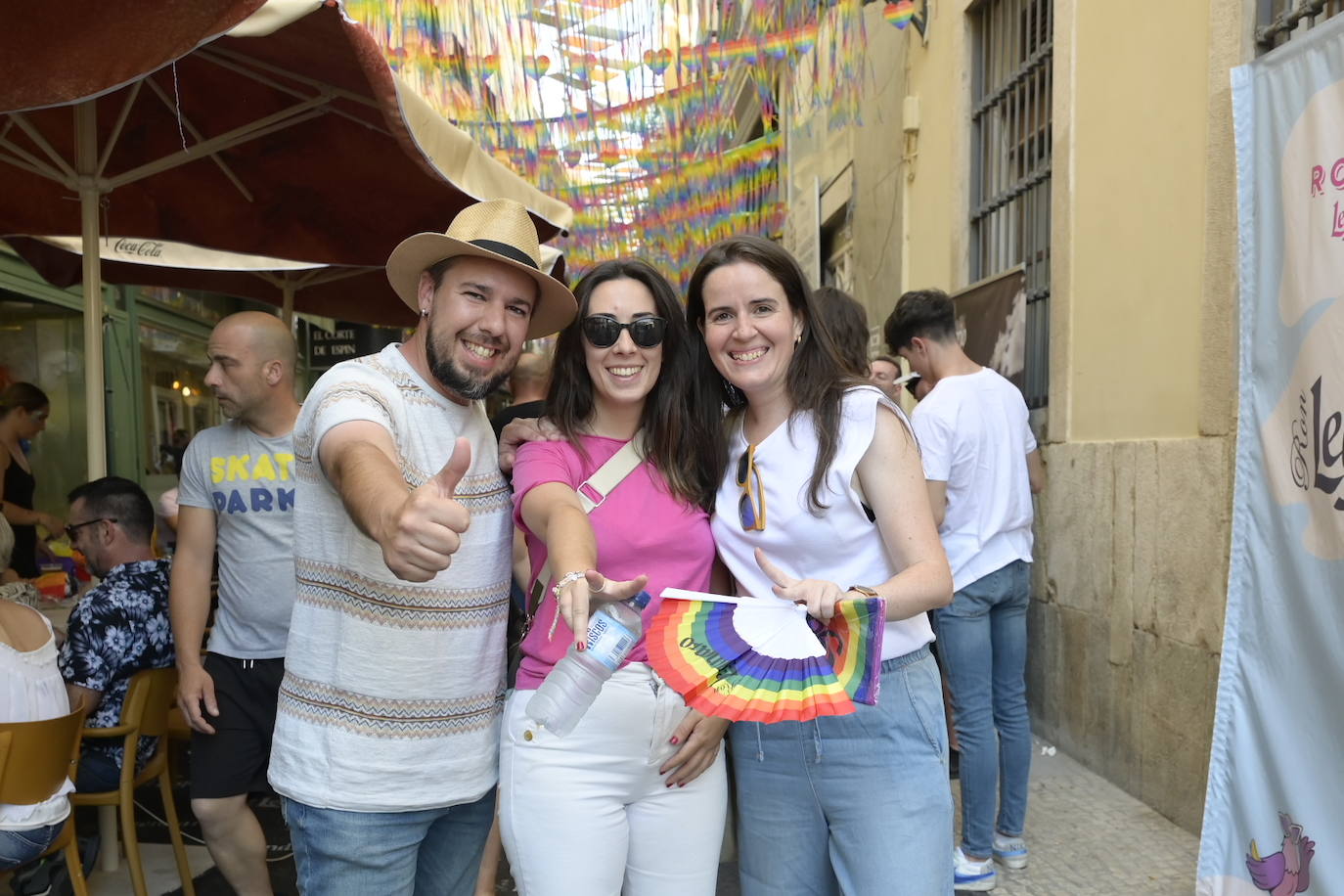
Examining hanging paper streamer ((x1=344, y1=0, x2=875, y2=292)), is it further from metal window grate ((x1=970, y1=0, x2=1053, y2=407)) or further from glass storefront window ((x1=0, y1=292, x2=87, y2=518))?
glass storefront window ((x1=0, y1=292, x2=87, y2=518))

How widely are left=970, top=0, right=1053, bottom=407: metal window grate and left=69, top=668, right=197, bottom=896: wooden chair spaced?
15.6 feet

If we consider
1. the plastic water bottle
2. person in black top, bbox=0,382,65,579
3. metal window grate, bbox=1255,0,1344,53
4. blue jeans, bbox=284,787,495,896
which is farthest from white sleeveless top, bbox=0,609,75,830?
metal window grate, bbox=1255,0,1344,53

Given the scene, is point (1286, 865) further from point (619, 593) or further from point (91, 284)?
point (91, 284)

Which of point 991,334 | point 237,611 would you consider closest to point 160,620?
point 237,611

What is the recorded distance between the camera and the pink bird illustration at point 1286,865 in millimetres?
2576

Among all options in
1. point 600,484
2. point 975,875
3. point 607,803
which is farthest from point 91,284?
point 975,875

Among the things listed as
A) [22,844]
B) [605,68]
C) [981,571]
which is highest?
[605,68]

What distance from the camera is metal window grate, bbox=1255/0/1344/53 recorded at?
3404mm

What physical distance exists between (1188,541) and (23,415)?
7.04 metres

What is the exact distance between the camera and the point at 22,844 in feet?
8.69

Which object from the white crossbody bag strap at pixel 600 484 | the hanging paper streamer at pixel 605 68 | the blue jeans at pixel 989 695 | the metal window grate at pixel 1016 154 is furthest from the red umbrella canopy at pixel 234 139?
the metal window grate at pixel 1016 154

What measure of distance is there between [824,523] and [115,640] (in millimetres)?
2613

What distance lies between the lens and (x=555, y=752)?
1881 millimetres

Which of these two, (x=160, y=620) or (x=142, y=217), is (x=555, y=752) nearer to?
(x=160, y=620)
